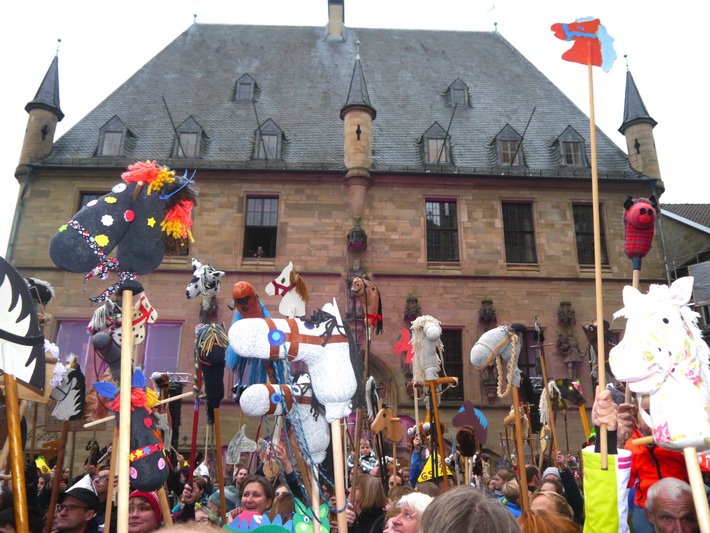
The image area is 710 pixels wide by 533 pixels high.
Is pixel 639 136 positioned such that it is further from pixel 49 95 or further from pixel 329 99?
pixel 49 95

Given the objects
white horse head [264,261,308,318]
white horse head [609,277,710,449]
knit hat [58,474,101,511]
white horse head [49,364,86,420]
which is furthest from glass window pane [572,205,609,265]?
knit hat [58,474,101,511]

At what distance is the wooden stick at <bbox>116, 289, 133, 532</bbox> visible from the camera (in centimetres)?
250

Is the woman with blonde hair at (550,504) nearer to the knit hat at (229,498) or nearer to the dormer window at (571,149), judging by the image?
the knit hat at (229,498)

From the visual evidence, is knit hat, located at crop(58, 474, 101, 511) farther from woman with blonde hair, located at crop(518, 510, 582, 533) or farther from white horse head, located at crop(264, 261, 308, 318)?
woman with blonde hair, located at crop(518, 510, 582, 533)

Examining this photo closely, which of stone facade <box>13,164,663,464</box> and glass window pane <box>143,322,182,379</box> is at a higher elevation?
stone facade <box>13,164,663,464</box>

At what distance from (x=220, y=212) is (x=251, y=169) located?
155cm

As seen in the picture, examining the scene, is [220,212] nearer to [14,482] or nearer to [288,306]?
[288,306]

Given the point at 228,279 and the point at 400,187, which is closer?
the point at 228,279

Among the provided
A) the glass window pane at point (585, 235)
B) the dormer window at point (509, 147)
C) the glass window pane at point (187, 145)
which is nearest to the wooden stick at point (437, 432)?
the glass window pane at point (585, 235)

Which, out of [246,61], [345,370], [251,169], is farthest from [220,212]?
[345,370]

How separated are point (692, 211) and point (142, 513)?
82.9 ft

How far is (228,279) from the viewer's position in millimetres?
15586

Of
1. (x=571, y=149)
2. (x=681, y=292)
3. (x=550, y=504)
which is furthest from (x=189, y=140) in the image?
(x=681, y=292)

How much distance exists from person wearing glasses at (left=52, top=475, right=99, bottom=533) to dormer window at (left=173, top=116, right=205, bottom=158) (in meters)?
14.7
